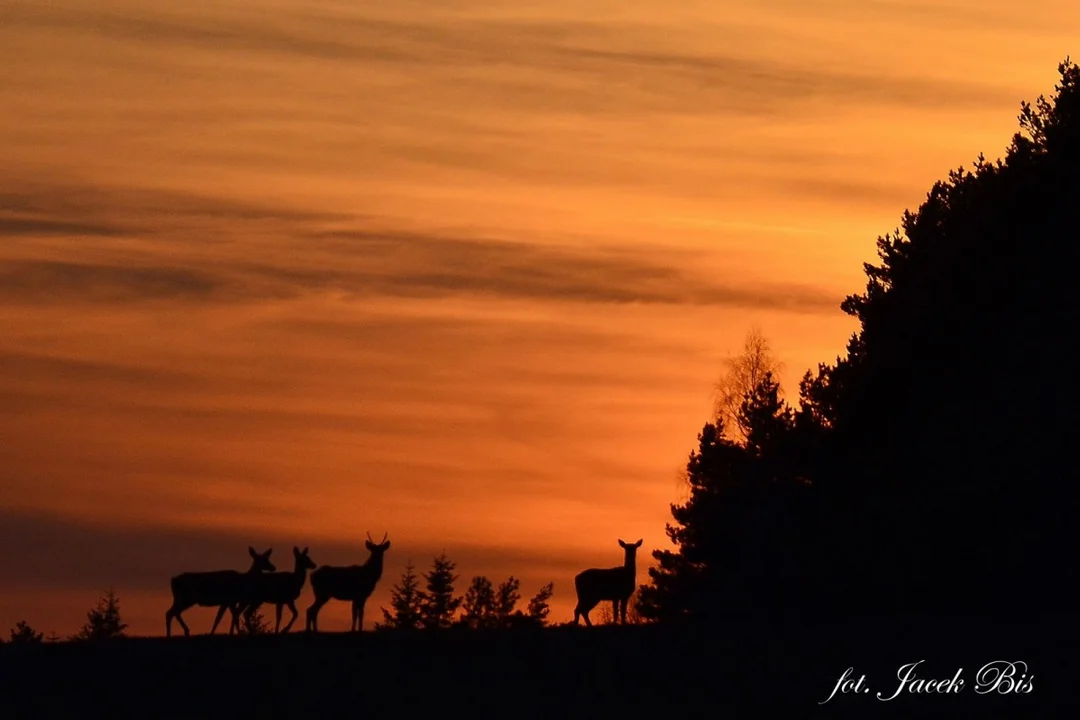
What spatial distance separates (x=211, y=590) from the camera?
41281mm

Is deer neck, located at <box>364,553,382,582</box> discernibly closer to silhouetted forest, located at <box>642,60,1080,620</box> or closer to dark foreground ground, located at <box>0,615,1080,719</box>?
dark foreground ground, located at <box>0,615,1080,719</box>

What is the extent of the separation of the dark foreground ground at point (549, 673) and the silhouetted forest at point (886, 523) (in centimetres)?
10

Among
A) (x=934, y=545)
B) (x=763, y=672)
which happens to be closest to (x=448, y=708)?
(x=763, y=672)

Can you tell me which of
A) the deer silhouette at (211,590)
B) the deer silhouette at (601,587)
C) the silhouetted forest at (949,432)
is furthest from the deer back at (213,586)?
the silhouetted forest at (949,432)

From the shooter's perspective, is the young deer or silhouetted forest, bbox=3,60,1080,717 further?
the young deer

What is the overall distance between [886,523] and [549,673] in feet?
55.0

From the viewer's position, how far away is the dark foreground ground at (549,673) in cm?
3169

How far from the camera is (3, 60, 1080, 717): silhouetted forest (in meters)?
35.1

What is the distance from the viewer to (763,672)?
33.8 metres

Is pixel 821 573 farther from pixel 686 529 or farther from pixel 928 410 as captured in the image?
pixel 686 529

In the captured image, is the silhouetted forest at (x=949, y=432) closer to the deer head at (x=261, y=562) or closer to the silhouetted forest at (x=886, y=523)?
the silhouetted forest at (x=886, y=523)

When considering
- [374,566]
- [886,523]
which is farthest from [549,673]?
[886,523]

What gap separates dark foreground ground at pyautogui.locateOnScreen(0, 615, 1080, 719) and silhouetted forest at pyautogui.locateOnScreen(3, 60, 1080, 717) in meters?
0.10

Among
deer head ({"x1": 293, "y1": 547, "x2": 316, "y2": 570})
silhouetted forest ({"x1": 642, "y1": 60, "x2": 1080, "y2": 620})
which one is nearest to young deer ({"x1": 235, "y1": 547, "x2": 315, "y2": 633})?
deer head ({"x1": 293, "y1": 547, "x2": 316, "y2": 570})
